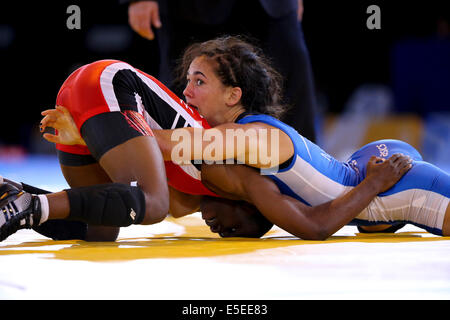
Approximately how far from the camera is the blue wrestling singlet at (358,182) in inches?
84.5

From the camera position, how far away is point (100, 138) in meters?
1.97

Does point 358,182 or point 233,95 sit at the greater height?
point 233,95

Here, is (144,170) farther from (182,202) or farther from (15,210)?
(182,202)

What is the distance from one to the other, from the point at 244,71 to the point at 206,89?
16cm

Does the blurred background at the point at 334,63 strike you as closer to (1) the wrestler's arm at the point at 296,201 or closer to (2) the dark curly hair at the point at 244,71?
(2) the dark curly hair at the point at 244,71

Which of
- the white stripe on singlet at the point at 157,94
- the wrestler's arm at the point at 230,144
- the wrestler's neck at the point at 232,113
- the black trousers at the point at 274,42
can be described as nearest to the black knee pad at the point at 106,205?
the wrestler's arm at the point at 230,144

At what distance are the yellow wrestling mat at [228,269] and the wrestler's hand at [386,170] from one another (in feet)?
0.65

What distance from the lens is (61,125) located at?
2.09 meters

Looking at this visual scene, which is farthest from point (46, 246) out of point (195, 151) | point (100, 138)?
point (195, 151)

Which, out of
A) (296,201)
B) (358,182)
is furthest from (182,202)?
(358,182)

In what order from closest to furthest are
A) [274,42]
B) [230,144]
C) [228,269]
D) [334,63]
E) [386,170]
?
[228,269], [230,144], [386,170], [274,42], [334,63]

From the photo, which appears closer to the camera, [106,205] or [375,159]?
[106,205]

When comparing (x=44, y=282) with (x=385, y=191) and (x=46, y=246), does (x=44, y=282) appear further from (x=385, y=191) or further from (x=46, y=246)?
(x=385, y=191)

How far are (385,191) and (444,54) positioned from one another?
5.37 metres
